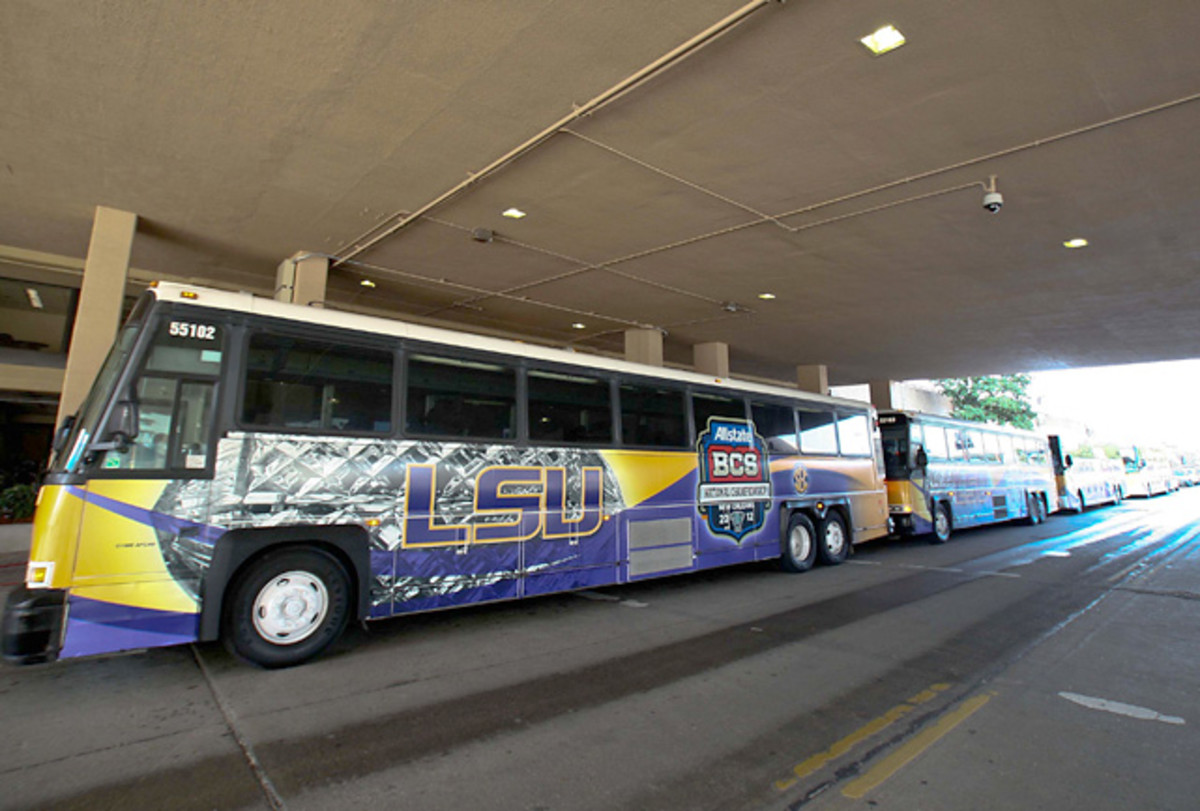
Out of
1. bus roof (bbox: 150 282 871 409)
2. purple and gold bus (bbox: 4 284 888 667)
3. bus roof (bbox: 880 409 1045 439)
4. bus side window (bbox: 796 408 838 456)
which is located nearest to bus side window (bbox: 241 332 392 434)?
purple and gold bus (bbox: 4 284 888 667)

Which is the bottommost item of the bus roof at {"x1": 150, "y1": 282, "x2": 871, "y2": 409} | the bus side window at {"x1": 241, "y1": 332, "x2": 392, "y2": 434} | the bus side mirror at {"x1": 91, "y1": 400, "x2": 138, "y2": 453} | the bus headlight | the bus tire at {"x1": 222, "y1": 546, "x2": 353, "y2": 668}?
the bus tire at {"x1": 222, "y1": 546, "x2": 353, "y2": 668}

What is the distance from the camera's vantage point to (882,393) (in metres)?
23.9

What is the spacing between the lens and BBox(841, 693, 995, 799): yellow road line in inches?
122

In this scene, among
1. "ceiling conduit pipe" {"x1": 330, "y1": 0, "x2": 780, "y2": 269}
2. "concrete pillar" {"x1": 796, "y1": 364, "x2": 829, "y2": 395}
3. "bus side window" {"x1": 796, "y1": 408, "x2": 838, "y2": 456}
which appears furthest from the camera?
"concrete pillar" {"x1": 796, "y1": 364, "x2": 829, "y2": 395}

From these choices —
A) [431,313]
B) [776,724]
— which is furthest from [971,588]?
[431,313]

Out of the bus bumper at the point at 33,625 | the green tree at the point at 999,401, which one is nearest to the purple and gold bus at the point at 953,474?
the green tree at the point at 999,401

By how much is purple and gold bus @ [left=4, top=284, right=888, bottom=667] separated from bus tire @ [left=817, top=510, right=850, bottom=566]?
3.78 m

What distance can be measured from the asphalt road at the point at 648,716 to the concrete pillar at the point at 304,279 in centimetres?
598

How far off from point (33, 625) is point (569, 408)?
497 centimetres

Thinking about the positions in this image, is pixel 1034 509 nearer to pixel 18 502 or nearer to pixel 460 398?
pixel 460 398

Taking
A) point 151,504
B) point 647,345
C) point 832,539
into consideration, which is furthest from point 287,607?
point 647,345

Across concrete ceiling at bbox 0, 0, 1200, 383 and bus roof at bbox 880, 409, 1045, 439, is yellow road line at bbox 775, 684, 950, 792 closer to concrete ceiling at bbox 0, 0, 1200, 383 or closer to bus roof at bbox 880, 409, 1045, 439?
concrete ceiling at bbox 0, 0, 1200, 383

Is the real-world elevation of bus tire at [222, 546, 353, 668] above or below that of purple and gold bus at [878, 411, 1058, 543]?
below

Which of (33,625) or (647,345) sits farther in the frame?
(647,345)
